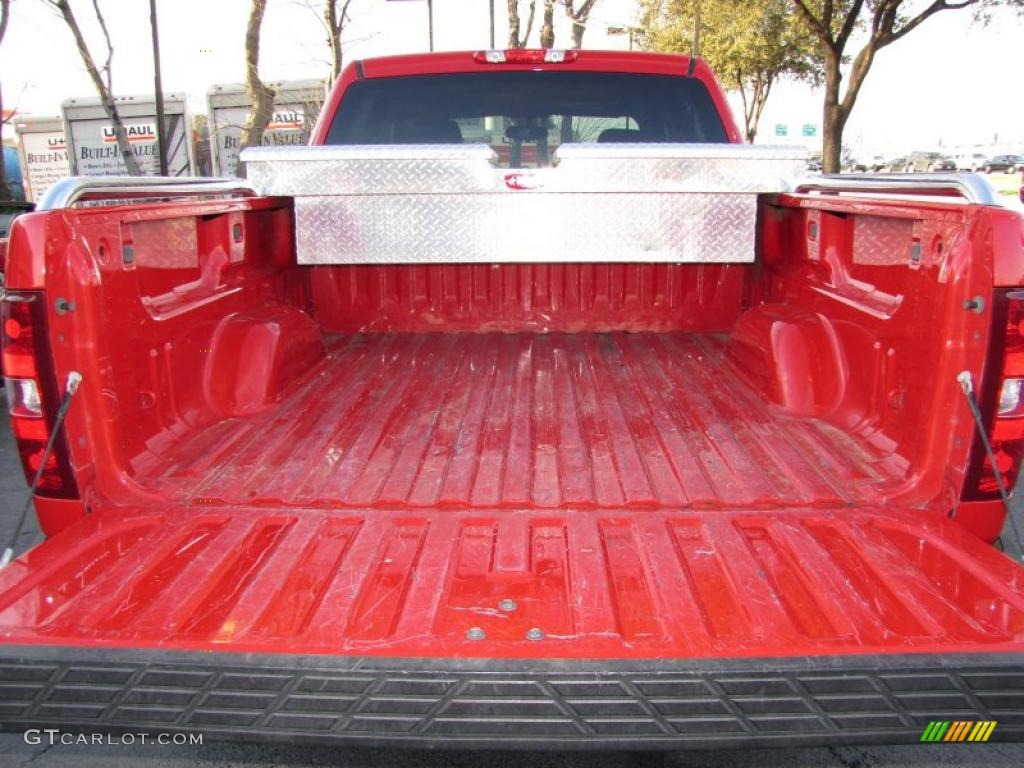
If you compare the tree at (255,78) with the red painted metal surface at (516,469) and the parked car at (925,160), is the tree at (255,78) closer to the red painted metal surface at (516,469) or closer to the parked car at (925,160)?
the red painted metal surface at (516,469)

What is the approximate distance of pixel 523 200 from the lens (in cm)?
344

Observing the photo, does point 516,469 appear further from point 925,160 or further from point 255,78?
point 925,160

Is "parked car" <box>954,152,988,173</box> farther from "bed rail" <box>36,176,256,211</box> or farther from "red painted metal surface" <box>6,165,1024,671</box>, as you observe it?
"bed rail" <box>36,176,256,211</box>

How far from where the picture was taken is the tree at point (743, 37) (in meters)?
25.7

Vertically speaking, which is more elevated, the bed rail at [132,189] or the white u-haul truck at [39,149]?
the white u-haul truck at [39,149]

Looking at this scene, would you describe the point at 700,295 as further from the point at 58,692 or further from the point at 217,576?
the point at 58,692

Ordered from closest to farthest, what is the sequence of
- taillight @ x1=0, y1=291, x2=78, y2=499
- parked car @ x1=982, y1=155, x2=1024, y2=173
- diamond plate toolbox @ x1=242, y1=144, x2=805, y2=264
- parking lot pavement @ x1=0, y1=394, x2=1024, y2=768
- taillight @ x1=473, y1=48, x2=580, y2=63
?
taillight @ x1=0, y1=291, x2=78, y2=499, parking lot pavement @ x1=0, y1=394, x2=1024, y2=768, diamond plate toolbox @ x1=242, y1=144, x2=805, y2=264, taillight @ x1=473, y1=48, x2=580, y2=63, parked car @ x1=982, y1=155, x2=1024, y2=173

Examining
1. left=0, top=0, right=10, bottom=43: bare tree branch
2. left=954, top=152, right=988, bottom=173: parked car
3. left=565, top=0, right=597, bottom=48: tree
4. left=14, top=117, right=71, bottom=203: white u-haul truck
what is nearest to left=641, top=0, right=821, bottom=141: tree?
left=565, top=0, right=597, bottom=48: tree

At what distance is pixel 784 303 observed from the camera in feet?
11.4

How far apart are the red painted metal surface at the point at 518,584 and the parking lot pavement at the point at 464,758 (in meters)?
0.89

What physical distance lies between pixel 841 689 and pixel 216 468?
1.86 m

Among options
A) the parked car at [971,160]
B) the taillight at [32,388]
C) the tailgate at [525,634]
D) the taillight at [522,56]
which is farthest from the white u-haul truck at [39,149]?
the parked car at [971,160]

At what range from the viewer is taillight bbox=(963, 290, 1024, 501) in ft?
6.55

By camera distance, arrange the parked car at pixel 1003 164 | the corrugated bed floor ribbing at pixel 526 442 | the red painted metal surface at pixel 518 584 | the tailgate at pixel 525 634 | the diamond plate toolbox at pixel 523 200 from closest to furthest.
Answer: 1. the tailgate at pixel 525 634
2. the red painted metal surface at pixel 518 584
3. the corrugated bed floor ribbing at pixel 526 442
4. the diamond plate toolbox at pixel 523 200
5. the parked car at pixel 1003 164
